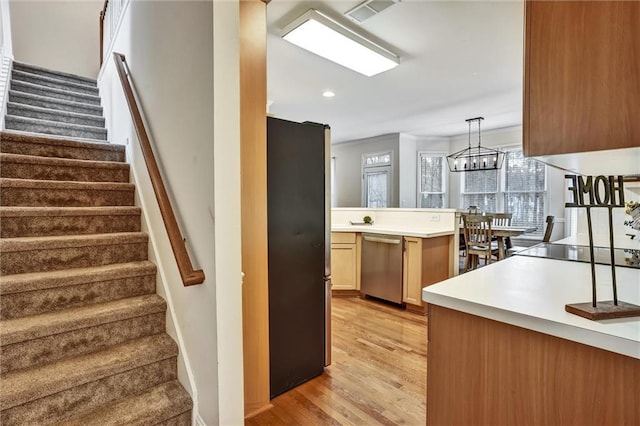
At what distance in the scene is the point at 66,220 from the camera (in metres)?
2.09

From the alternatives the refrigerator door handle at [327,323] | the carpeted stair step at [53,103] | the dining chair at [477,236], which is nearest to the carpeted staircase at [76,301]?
the refrigerator door handle at [327,323]

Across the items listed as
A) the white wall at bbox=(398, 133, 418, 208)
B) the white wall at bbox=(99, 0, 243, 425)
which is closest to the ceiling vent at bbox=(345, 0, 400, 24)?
the white wall at bbox=(99, 0, 243, 425)

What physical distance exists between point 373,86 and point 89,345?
374 cm

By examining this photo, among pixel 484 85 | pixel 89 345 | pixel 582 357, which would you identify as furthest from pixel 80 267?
pixel 484 85

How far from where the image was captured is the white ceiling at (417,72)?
243 centimetres

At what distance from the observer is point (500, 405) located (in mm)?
977

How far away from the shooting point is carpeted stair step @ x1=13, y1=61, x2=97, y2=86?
3957 millimetres

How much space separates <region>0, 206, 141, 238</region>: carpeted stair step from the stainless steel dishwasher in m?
2.60

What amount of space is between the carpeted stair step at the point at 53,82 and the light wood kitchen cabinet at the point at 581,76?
16.6 ft

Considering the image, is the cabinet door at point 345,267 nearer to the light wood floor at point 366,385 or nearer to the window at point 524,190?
the light wood floor at point 366,385

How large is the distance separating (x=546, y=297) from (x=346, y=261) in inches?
125

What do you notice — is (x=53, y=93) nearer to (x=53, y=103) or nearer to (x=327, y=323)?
(x=53, y=103)

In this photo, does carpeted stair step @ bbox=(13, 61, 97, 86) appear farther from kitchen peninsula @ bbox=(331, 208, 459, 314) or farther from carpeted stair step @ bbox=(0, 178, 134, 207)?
kitchen peninsula @ bbox=(331, 208, 459, 314)

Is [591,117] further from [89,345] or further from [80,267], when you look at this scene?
[80,267]
